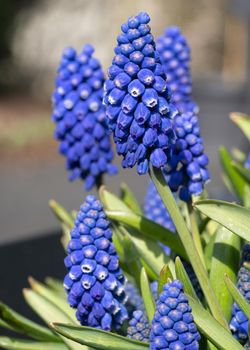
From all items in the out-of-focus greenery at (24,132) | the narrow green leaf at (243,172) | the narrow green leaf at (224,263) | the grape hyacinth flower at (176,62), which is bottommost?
→ the out-of-focus greenery at (24,132)

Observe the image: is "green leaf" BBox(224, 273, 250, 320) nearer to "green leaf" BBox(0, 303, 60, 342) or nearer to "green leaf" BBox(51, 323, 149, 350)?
"green leaf" BBox(51, 323, 149, 350)

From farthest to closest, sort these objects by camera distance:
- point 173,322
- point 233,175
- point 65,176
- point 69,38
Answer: point 69,38, point 65,176, point 233,175, point 173,322

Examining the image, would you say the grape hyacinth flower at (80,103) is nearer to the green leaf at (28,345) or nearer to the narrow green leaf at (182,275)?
the green leaf at (28,345)

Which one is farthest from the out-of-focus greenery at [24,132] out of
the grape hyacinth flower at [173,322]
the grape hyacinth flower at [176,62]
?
the grape hyacinth flower at [173,322]

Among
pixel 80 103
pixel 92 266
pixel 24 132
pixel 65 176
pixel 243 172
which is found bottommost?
pixel 65 176

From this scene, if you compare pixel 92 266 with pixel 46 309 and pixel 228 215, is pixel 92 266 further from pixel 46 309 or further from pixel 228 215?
pixel 46 309

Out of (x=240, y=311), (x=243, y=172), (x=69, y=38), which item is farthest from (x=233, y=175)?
(x=69, y=38)

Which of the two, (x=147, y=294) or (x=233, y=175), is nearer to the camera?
(x=147, y=294)
